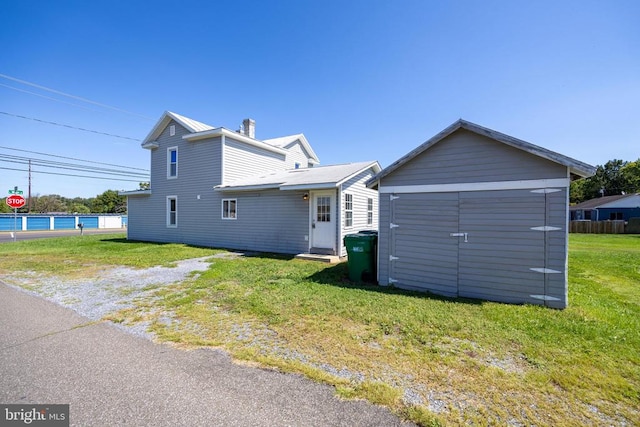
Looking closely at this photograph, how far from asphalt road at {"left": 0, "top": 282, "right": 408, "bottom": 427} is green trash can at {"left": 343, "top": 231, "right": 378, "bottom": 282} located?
422 cm

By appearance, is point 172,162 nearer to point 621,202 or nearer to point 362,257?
point 362,257

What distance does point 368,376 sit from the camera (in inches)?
110

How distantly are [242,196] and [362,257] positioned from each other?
25.2 ft

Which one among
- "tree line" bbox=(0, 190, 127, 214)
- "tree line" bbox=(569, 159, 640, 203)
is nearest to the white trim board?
"tree line" bbox=(569, 159, 640, 203)

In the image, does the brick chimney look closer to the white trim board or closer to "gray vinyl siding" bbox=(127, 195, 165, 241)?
"gray vinyl siding" bbox=(127, 195, 165, 241)

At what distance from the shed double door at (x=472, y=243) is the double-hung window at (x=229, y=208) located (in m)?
8.80

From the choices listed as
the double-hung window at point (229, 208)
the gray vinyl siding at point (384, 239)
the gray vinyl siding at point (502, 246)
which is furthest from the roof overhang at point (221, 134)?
the gray vinyl siding at point (502, 246)

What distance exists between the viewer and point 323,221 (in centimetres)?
1067

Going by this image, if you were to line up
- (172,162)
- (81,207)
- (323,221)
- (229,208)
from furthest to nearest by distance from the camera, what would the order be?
(81,207) → (172,162) → (229,208) → (323,221)

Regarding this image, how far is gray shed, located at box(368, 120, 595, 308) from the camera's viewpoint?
4.88 m

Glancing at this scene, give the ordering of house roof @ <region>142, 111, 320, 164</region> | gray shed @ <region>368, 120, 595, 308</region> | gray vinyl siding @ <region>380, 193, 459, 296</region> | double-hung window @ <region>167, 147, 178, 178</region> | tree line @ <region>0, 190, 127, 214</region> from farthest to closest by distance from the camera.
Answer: tree line @ <region>0, 190, 127, 214</region>, double-hung window @ <region>167, 147, 178, 178</region>, house roof @ <region>142, 111, 320, 164</region>, gray vinyl siding @ <region>380, 193, 459, 296</region>, gray shed @ <region>368, 120, 595, 308</region>

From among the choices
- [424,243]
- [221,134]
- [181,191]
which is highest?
[221,134]

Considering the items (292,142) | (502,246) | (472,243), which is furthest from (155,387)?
(292,142)

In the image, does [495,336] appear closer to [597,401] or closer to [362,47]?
[597,401]
